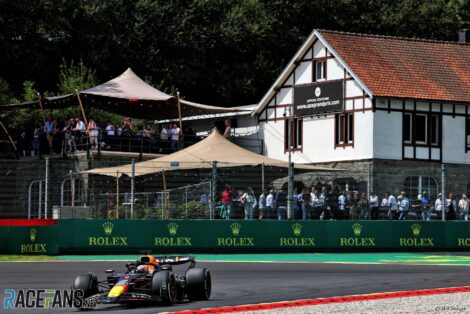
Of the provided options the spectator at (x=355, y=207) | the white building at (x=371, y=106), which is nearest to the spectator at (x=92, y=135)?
the white building at (x=371, y=106)

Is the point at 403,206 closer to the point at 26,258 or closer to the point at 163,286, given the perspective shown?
the point at 26,258

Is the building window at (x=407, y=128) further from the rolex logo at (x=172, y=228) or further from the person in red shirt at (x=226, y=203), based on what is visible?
the rolex logo at (x=172, y=228)

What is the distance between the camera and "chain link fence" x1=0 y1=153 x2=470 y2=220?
33750mm

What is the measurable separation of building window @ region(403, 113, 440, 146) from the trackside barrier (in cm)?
1705

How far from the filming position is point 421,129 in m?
55.3

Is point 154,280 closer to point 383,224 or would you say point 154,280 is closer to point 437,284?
point 437,284

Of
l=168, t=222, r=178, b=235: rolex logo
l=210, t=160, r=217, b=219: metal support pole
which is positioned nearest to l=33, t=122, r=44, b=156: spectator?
l=168, t=222, r=178, b=235: rolex logo

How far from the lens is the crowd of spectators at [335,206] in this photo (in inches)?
1374

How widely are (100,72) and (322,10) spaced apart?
1598cm

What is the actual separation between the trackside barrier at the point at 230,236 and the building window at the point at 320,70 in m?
19.4

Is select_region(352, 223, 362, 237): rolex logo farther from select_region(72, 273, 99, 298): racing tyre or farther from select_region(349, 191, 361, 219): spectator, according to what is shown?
select_region(72, 273, 99, 298): racing tyre

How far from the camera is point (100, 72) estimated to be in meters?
69.8

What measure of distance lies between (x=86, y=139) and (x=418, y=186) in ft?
44.3

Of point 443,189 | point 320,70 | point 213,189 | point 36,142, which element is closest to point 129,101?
point 36,142
